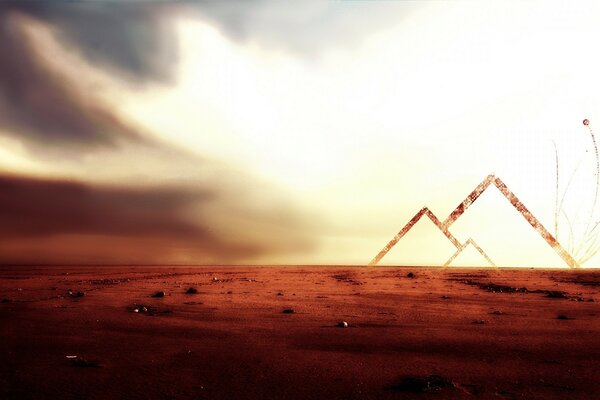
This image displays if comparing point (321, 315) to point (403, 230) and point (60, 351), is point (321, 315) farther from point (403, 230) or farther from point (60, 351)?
point (403, 230)

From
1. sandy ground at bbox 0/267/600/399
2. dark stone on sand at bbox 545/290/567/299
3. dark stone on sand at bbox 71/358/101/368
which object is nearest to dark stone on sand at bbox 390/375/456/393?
sandy ground at bbox 0/267/600/399

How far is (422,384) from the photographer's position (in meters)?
3.87

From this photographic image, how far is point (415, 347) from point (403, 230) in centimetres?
2869

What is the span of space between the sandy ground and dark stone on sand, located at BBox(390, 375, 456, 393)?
11 mm

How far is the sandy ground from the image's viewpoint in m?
3.84

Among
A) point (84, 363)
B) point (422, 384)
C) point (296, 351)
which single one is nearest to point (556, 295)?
point (296, 351)

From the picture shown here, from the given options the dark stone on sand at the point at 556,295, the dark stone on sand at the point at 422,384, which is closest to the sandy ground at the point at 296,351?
the dark stone on sand at the point at 422,384

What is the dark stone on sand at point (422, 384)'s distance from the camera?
3.79 m

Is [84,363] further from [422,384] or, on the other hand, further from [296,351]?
[422,384]

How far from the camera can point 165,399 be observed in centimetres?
358

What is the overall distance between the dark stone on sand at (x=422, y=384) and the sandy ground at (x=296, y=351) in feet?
0.04

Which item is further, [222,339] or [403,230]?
[403,230]

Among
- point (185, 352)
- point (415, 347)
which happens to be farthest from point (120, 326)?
point (415, 347)

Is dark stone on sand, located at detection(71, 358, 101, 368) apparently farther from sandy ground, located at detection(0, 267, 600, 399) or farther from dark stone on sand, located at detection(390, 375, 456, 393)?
dark stone on sand, located at detection(390, 375, 456, 393)
